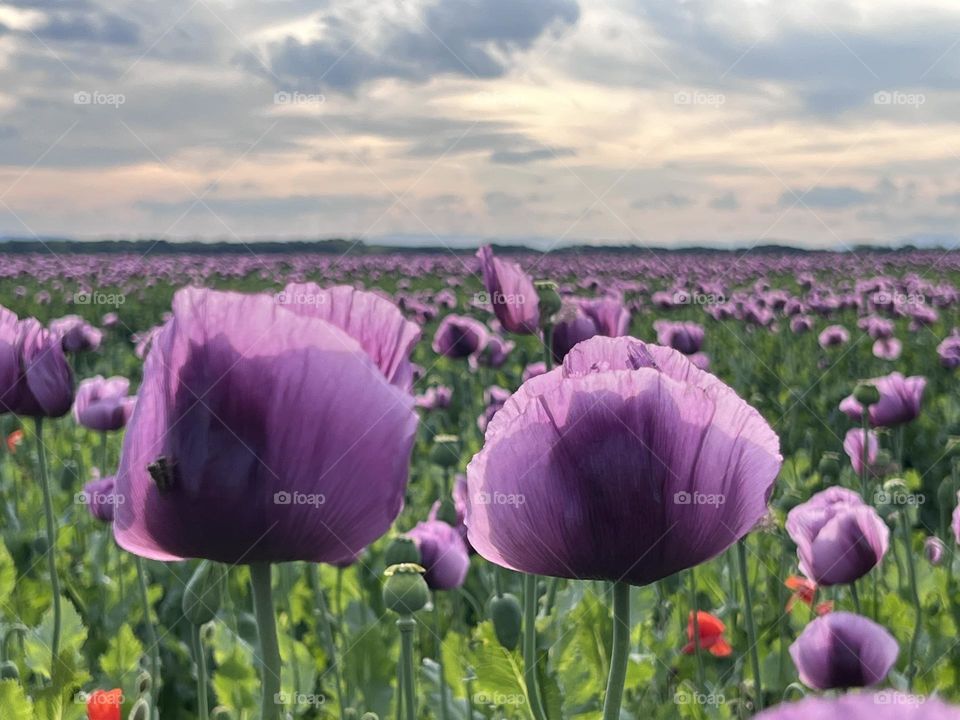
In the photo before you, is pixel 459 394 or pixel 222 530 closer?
pixel 222 530

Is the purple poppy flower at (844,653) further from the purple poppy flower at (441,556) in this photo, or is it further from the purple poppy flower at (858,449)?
the purple poppy flower at (858,449)

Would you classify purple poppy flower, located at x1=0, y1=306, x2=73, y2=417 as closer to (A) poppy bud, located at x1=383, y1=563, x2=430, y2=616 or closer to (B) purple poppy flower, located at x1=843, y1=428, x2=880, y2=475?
(A) poppy bud, located at x1=383, y1=563, x2=430, y2=616

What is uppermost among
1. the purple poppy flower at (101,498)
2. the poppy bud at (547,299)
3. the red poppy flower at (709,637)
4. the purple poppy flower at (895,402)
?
the poppy bud at (547,299)

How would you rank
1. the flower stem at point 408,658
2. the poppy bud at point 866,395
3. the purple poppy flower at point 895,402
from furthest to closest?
the purple poppy flower at point 895,402 → the poppy bud at point 866,395 → the flower stem at point 408,658

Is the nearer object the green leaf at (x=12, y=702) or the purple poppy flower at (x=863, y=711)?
the purple poppy flower at (x=863, y=711)

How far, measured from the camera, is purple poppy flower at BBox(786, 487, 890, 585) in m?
1.58

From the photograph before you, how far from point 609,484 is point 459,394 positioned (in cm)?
533

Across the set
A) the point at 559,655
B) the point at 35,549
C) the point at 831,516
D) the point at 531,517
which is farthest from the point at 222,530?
the point at 35,549

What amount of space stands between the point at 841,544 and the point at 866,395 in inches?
54.1

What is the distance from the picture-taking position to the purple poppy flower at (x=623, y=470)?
0.66 metres

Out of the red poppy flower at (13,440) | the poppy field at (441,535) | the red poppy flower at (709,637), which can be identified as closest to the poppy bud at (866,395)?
the poppy field at (441,535)

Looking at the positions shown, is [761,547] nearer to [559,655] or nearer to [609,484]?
[559,655]

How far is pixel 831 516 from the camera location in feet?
5.50

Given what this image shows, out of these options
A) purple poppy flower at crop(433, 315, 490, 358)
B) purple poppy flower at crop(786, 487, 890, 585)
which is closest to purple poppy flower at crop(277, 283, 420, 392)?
purple poppy flower at crop(786, 487, 890, 585)
